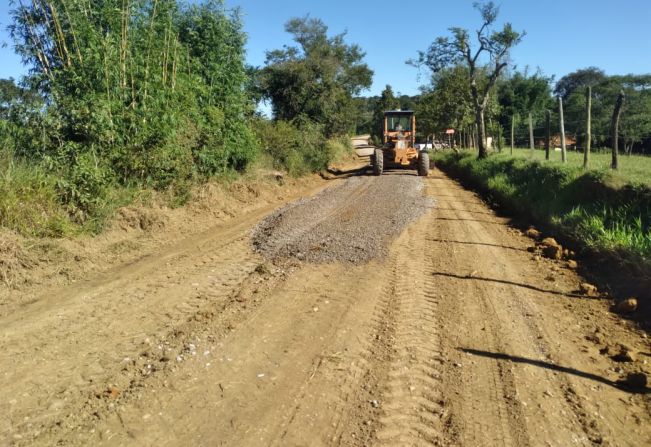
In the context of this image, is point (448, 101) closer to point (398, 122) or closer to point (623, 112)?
point (398, 122)

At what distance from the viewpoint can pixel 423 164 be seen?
2019 cm

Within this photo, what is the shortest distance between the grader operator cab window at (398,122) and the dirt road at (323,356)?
16016mm

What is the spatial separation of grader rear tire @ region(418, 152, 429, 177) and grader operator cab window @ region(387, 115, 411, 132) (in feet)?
8.73

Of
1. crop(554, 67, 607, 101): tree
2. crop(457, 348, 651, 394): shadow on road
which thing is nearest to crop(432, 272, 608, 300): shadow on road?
crop(457, 348, 651, 394): shadow on road

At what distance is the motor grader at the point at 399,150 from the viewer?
67.3 feet

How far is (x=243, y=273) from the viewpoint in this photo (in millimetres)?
6445

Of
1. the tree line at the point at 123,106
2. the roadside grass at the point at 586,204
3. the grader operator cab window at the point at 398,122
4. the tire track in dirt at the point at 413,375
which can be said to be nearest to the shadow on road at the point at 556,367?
the tire track in dirt at the point at 413,375

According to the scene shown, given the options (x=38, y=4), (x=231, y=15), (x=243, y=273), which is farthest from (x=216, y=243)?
(x=231, y=15)

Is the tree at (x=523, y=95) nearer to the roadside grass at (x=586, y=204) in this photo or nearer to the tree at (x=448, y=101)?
the tree at (x=448, y=101)

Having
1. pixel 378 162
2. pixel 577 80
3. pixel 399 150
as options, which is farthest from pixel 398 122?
pixel 577 80

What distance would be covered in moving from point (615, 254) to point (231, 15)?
454 inches

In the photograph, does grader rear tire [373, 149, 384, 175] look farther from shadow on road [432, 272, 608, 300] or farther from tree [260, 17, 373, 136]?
shadow on road [432, 272, 608, 300]

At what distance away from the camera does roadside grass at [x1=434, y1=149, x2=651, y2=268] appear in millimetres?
6732

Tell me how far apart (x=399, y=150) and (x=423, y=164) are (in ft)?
4.69
